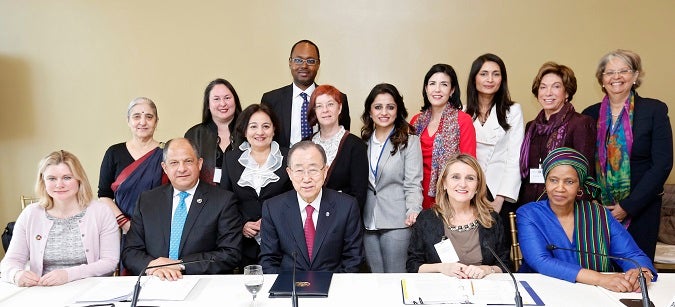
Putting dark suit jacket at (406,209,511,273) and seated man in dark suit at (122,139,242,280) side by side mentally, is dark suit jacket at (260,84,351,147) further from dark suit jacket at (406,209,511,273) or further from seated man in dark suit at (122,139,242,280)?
dark suit jacket at (406,209,511,273)

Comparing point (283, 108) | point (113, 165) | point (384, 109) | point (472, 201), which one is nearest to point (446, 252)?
point (472, 201)

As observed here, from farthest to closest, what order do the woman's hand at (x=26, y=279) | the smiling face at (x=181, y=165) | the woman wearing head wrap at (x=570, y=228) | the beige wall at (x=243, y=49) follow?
the beige wall at (x=243, y=49)
the smiling face at (x=181, y=165)
the woman wearing head wrap at (x=570, y=228)
the woman's hand at (x=26, y=279)

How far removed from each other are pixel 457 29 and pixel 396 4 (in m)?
0.61

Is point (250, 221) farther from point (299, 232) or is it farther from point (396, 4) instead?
point (396, 4)

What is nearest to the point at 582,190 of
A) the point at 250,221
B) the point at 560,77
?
the point at 560,77

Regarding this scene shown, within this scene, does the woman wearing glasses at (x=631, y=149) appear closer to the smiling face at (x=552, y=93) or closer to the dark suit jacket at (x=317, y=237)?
the smiling face at (x=552, y=93)

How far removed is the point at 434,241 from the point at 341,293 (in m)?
0.67

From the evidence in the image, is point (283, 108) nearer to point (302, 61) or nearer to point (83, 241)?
point (302, 61)

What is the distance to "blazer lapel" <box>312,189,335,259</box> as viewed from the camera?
2.51m

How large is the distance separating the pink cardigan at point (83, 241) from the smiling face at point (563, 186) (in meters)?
2.16

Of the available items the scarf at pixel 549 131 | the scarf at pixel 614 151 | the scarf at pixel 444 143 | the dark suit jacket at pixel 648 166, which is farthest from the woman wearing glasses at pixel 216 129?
the dark suit jacket at pixel 648 166

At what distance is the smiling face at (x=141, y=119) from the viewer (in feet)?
10.1

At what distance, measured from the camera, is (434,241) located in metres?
2.52

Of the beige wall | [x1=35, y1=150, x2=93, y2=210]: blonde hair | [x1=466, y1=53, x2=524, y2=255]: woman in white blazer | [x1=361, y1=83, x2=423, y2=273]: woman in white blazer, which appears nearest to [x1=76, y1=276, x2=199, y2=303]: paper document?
[x1=35, y1=150, x2=93, y2=210]: blonde hair
